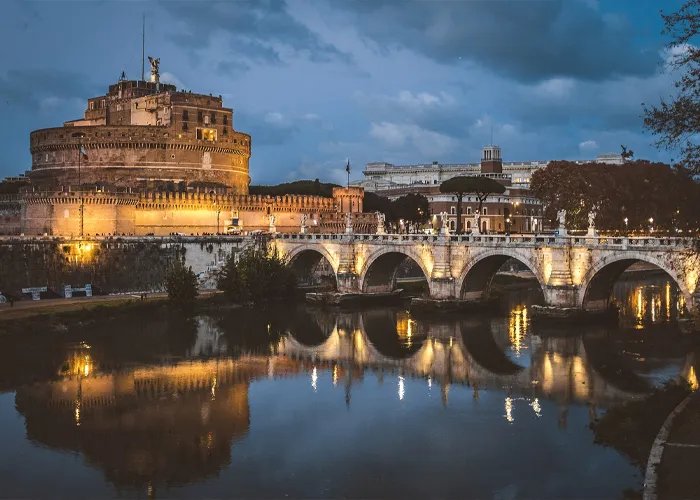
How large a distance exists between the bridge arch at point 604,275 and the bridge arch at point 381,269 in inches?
486

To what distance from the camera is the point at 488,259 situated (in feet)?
154

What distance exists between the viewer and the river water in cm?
2047

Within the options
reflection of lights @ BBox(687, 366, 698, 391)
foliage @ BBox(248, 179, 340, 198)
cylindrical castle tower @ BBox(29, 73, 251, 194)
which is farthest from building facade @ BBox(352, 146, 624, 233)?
reflection of lights @ BBox(687, 366, 698, 391)

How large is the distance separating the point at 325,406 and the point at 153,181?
48.1 meters

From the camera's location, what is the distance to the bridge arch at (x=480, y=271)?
147ft

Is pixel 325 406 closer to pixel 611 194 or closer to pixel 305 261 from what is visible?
pixel 305 261

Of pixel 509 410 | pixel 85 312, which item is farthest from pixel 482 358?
pixel 85 312

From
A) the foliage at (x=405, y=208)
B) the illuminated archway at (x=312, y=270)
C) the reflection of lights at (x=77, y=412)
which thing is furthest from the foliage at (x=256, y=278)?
the foliage at (x=405, y=208)

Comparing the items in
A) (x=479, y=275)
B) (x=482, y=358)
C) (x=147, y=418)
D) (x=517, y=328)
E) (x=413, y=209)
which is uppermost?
(x=413, y=209)

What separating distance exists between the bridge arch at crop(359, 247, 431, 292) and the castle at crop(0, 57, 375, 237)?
10.9 metres

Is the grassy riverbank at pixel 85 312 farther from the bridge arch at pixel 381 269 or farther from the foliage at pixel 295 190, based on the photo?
the foliage at pixel 295 190

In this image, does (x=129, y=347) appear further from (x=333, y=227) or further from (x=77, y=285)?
(x=333, y=227)

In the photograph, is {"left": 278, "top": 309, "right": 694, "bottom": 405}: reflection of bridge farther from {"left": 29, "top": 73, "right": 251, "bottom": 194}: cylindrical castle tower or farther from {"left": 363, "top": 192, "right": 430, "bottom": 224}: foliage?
{"left": 363, "top": 192, "right": 430, "bottom": 224}: foliage

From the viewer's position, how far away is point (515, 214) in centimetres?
9406
